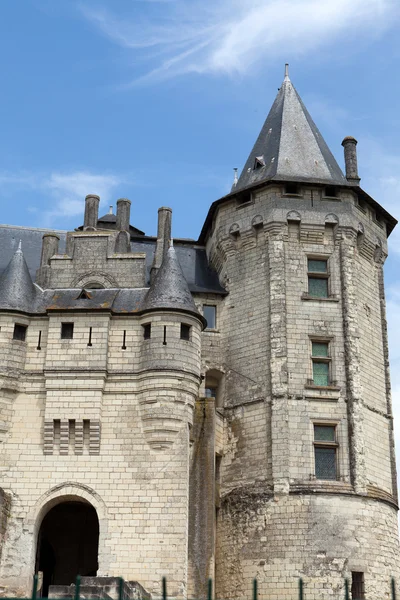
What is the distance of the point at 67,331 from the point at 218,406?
5994 millimetres

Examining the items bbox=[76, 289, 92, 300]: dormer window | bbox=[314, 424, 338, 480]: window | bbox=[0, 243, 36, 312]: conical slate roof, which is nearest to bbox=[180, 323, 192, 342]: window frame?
bbox=[76, 289, 92, 300]: dormer window

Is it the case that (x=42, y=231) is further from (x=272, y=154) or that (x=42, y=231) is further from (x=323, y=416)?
(x=323, y=416)

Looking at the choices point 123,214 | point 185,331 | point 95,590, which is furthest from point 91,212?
point 95,590

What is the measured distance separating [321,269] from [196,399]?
6271 millimetres

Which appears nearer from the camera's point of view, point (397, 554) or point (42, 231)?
point (397, 554)

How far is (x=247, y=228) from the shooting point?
2686 centimetres

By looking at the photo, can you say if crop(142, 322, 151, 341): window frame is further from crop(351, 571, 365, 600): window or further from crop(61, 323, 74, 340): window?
crop(351, 571, 365, 600): window

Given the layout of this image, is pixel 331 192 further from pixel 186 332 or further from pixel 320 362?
pixel 186 332

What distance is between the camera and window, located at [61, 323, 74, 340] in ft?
74.5

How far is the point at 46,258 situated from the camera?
26375 mm

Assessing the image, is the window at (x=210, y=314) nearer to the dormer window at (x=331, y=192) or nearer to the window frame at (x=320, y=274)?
the window frame at (x=320, y=274)

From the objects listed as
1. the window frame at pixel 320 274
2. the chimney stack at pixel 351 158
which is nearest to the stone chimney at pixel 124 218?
the window frame at pixel 320 274

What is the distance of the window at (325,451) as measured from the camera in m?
23.5

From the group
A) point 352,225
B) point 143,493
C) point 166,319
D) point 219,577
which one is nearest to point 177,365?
point 166,319
